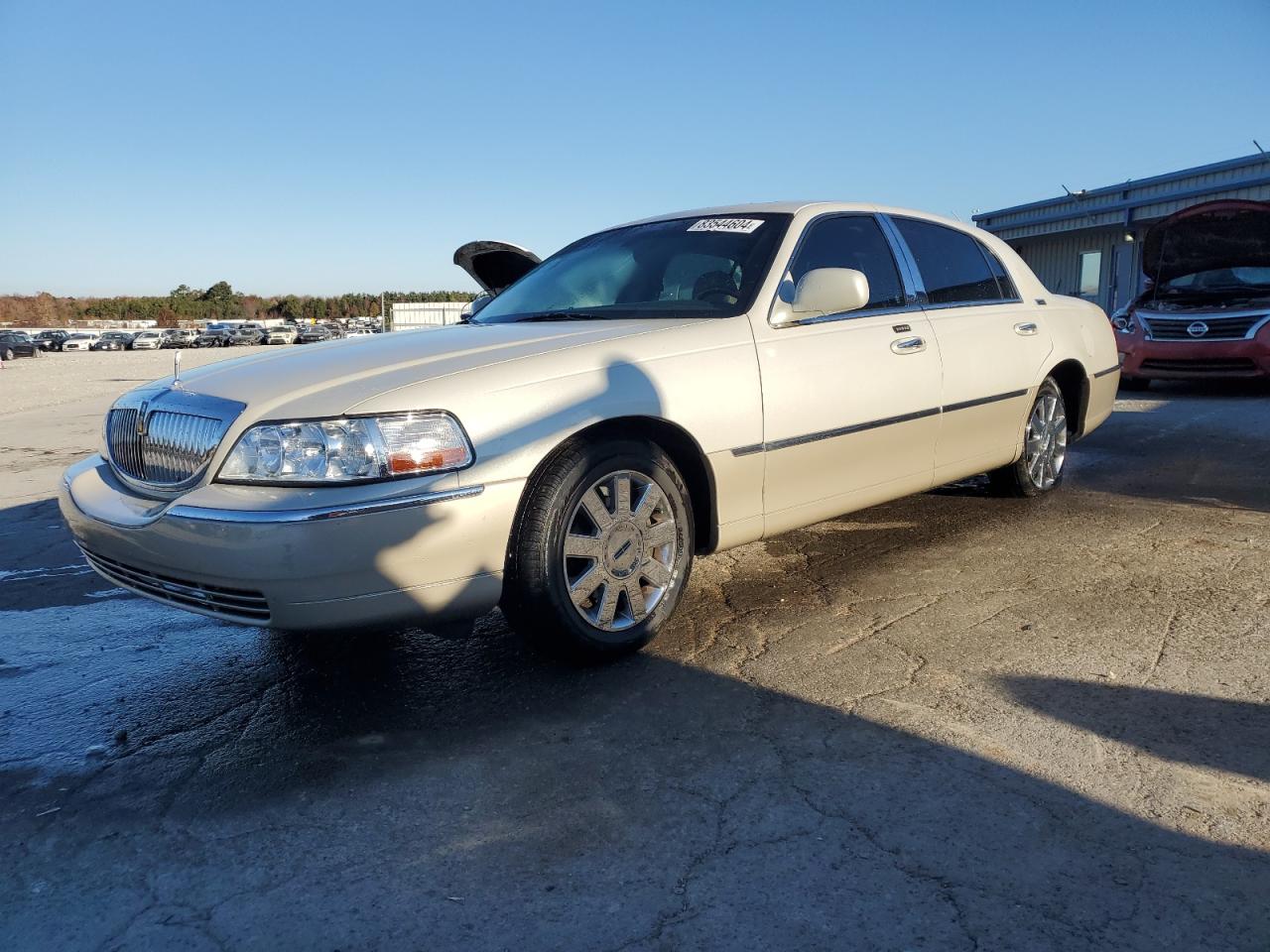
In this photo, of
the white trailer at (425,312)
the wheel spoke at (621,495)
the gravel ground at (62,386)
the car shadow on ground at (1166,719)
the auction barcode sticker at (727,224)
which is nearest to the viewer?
the car shadow on ground at (1166,719)

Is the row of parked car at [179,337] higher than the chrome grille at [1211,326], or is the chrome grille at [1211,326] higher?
the row of parked car at [179,337]

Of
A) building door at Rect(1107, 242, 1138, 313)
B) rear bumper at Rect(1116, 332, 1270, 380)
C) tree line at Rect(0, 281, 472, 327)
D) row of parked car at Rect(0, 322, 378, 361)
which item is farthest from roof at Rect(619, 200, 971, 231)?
tree line at Rect(0, 281, 472, 327)

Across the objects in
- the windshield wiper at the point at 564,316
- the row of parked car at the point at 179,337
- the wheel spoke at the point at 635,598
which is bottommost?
the wheel spoke at the point at 635,598

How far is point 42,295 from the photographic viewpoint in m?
87.3

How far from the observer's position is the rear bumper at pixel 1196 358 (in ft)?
33.4

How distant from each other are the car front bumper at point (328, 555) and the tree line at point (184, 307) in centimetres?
7658

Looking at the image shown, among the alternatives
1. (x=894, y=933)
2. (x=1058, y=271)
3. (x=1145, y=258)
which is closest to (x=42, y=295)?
(x=1058, y=271)

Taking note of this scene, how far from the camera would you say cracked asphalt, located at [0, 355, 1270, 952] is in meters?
2.01

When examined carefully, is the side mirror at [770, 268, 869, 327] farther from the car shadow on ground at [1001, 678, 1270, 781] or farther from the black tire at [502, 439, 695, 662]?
the car shadow on ground at [1001, 678, 1270, 781]

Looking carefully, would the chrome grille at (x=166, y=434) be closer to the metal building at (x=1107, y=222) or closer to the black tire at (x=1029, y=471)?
the black tire at (x=1029, y=471)

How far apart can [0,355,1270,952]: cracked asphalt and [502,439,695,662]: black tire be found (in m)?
0.13

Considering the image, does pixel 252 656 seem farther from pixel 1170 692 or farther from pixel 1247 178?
pixel 1247 178

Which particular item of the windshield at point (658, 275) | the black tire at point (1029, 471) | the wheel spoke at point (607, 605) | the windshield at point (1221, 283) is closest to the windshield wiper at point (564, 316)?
the windshield at point (658, 275)

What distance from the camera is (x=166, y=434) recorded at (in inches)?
122
